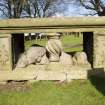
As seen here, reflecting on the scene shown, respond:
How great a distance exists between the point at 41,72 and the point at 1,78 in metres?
0.80

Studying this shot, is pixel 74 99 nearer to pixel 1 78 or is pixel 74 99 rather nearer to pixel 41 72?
pixel 41 72

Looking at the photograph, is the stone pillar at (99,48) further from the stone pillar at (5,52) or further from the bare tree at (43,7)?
the bare tree at (43,7)

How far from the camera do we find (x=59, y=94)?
5.86m

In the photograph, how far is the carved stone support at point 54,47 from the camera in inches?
274

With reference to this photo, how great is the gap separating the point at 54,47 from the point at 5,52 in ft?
3.22

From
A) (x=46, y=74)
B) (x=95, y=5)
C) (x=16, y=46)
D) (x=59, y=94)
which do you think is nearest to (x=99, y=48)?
(x=46, y=74)

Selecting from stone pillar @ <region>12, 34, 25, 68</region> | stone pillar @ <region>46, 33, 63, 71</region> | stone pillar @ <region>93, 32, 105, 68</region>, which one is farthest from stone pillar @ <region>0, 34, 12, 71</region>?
stone pillar @ <region>93, 32, 105, 68</region>

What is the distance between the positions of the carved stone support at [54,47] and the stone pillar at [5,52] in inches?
31.7

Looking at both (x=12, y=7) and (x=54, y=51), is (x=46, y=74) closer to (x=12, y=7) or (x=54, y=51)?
(x=54, y=51)

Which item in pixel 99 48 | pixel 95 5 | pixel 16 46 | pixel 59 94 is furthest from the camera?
pixel 95 5

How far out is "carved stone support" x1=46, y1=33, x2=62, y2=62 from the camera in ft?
22.8

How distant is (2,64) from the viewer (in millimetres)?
6863

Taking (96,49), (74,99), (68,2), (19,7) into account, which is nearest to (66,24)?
(96,49)

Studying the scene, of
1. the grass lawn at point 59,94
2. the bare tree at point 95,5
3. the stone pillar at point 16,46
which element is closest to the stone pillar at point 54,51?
the grass lawn at point 59,94
